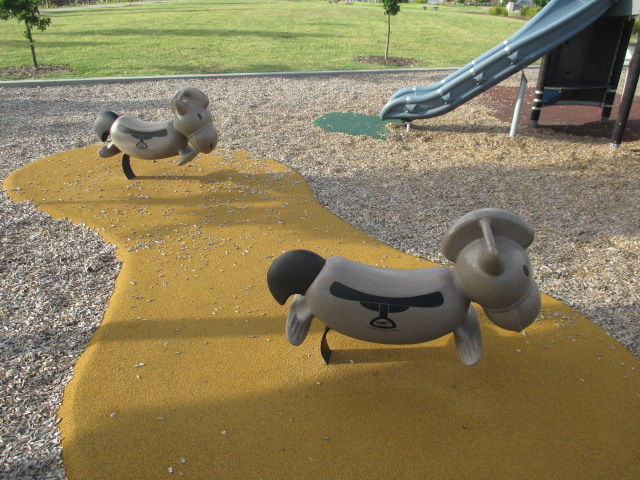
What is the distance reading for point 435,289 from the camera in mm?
2646

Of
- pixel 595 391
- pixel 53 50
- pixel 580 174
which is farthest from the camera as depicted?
pixel 53 50

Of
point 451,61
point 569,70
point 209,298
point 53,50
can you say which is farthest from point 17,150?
point 451,61

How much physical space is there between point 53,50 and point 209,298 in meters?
15.6

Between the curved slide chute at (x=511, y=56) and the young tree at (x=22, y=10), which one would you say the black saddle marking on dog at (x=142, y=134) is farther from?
the young tree at (x=22, y=10)

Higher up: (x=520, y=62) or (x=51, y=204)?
(x=520, y=62)

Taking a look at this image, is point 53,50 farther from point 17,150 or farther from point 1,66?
point 17,150

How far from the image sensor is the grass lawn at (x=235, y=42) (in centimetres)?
1412

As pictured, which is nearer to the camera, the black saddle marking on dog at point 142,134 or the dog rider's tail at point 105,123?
the black saddle marking on dog at point 142,134

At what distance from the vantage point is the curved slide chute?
6.88 m

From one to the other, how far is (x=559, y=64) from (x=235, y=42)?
1321 cm

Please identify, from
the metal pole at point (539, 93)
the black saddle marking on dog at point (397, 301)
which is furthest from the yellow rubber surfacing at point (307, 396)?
the metal pole at point (539, 93)

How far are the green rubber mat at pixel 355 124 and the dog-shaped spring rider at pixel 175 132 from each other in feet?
10.8

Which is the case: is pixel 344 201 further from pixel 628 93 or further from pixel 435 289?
pixel 628 93

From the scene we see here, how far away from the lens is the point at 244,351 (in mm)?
3240
